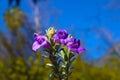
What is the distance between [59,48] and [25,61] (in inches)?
368

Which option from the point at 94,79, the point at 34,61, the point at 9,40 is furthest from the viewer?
the point at 9,40

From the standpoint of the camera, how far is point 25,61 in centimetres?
1193

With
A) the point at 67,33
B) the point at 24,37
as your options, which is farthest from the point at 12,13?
the point at 67,33

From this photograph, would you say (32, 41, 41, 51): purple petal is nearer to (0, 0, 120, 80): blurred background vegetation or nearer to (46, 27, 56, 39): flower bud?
(46, 27, 56, 39): flower bud

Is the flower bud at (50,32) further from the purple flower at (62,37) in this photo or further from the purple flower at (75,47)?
the purple flower at (75,47)

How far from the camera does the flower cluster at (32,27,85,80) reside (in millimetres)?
2607

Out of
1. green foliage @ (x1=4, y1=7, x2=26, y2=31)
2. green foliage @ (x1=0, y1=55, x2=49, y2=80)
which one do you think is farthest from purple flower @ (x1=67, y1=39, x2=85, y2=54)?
green foliage @ (x1=4, y1=7, x2=26, y2=31)

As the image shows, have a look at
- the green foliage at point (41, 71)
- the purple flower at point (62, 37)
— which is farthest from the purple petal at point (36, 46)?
the green foliage at point (41, 71)

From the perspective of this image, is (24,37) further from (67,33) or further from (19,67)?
(67,33)

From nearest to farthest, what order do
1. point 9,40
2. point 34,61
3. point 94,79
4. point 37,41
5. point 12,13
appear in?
point 37,41, point 34,61, point 94,79, point 9,40, point 12,13

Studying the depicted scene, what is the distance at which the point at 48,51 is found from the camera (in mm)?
2645

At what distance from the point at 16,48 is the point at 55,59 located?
34.8ft

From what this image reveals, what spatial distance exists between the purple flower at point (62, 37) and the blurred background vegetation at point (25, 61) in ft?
25.5

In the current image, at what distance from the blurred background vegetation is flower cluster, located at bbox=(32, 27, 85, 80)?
7734 mm
